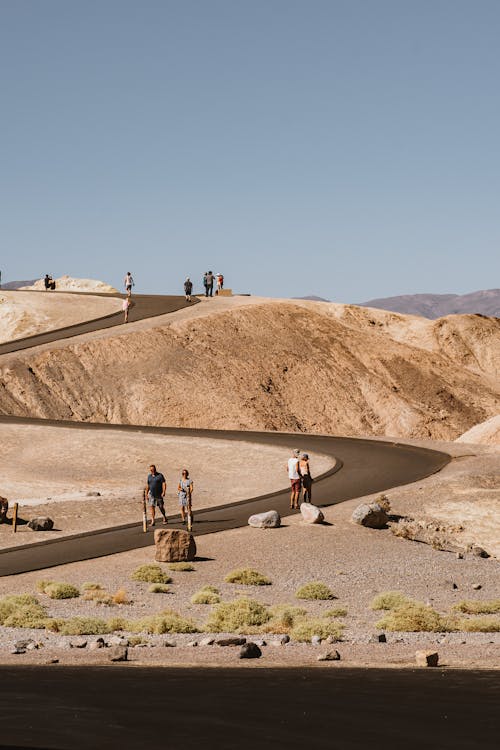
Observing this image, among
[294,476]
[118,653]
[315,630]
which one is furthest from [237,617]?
[294,476]

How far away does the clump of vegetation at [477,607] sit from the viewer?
82.9 ft

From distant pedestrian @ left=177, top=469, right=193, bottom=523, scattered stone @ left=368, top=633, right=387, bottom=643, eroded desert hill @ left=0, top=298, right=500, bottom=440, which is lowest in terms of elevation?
scattered stone @ left=368, top=633, right=387, bottom=643

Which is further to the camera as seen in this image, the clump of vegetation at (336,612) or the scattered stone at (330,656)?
the clump of vegetation at (336,612)

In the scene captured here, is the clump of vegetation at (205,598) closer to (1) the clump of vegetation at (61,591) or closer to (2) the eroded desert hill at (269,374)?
(1) the clump of vegetation at (61,591)

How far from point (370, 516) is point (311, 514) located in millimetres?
1957

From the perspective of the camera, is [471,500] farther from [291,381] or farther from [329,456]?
[291,381]

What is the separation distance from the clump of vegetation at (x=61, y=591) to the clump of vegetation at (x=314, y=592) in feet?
18.0

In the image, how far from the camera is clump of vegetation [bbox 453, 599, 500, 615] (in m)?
25.3

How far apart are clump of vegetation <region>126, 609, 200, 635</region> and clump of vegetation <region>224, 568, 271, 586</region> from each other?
5012 mm

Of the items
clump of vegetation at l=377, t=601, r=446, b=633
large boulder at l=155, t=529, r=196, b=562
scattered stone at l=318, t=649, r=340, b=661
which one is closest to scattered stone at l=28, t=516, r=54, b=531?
large boulder at l=155, t=529, r=196, b=562

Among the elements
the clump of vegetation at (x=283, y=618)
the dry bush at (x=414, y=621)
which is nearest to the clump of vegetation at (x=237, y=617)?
the clump of vegetation at (x=283, y=618)

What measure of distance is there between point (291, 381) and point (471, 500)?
1744 inches

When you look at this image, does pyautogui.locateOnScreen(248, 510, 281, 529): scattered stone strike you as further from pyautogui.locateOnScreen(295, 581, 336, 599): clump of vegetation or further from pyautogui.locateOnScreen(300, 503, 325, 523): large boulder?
pyautogui.locateOnScreen(295, 581, 336, 599): clump of vegetation

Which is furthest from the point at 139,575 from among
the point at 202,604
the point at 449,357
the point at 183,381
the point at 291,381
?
the point at 449,357
